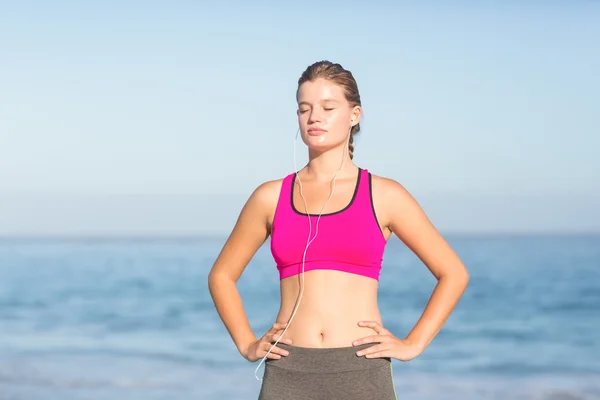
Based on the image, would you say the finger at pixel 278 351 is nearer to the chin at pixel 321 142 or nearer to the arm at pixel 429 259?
the arm at pixel 429 259

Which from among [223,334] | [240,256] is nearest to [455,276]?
[240,256]

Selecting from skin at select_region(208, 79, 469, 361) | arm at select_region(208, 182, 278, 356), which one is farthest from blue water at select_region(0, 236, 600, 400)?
skin at select_region(208, 79, 469, 361)

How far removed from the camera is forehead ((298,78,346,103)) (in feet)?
13.0

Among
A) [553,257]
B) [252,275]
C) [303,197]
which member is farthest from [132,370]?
[553,257]

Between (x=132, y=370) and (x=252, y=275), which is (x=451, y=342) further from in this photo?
(x=252, y=275)

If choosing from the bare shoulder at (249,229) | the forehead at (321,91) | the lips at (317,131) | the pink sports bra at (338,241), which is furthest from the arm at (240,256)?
the forehead at (321,91)

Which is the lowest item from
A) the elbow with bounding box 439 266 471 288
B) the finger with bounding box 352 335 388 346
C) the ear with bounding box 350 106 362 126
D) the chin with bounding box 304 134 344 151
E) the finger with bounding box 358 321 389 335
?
the finger with bounding box 352 335 388 346

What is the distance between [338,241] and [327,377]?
49cm

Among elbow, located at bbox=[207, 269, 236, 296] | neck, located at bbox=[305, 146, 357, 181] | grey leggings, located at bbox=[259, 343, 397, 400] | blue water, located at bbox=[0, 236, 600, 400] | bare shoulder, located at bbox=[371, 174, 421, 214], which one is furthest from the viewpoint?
blue water, located at bbox=[0, 236, 600, 400]

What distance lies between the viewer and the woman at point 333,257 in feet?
12.3

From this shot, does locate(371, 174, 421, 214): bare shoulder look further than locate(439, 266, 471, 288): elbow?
No

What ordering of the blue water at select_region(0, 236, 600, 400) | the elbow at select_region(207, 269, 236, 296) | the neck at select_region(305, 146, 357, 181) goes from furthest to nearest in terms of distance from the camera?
1. the blue water at select_region(0, 236, 600, 400)
2. the elbow at select_region(207, 269, 236, 296)
3. the neck at select_region(305, 146, 357, 181)

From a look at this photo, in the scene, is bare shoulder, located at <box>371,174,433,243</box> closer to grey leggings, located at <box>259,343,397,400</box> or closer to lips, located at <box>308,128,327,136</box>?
lips, located at <box>308,128,327,136</box>

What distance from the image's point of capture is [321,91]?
395 centimetres
